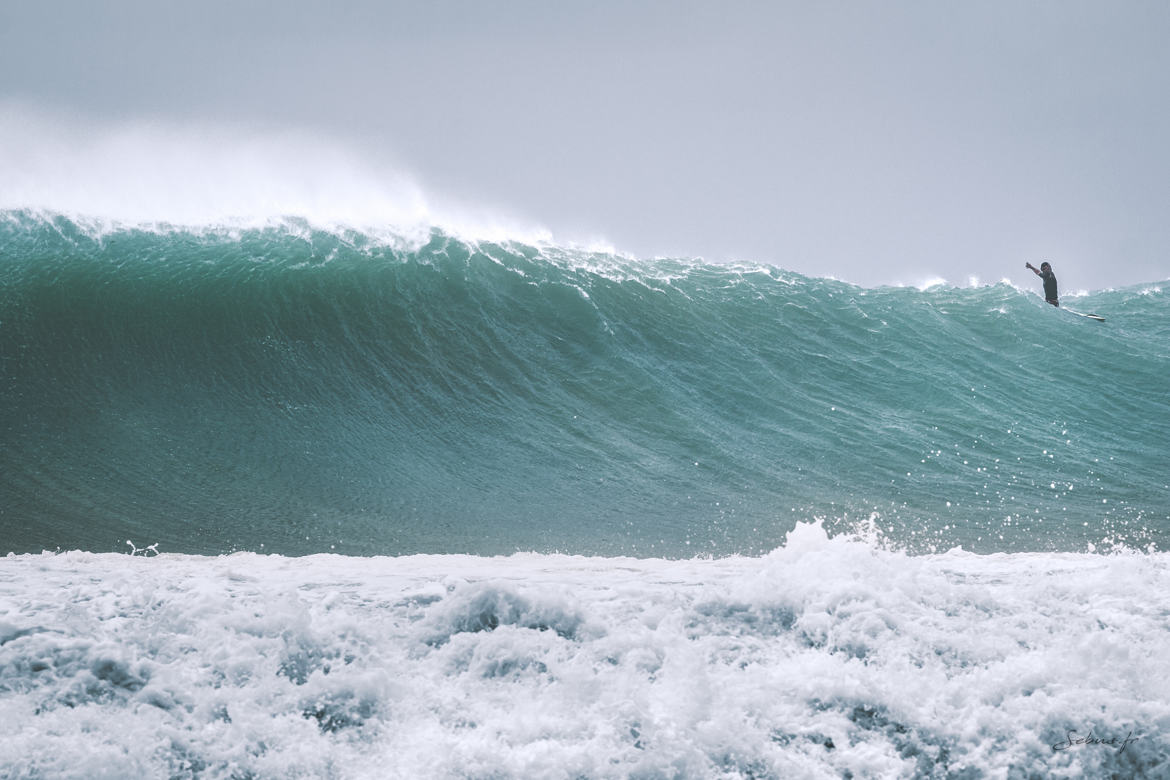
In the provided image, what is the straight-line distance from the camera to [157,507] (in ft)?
19.7

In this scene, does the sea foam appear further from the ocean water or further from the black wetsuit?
the black wetsuit

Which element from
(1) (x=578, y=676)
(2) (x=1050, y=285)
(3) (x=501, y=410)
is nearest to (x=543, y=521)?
(3) (x=501, y=410)

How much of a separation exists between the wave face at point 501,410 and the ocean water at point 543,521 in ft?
0.21

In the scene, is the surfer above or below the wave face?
above

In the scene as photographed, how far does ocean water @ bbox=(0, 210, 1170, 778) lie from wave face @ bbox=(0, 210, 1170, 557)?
64mm

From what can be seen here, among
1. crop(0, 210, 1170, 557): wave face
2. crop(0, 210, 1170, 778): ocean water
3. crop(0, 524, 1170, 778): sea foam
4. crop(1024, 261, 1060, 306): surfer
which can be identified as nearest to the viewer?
crop(0, 524, 1170, 778): sea foam

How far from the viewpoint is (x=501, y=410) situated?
31.7ft

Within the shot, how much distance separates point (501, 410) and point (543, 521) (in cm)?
311

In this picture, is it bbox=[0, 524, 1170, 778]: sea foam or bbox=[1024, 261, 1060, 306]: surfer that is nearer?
bbox=[0, 524, 1170, 778]: sea foam

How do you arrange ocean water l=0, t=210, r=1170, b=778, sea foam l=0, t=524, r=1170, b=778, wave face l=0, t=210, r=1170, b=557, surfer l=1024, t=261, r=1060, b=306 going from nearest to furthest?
sea foam l=0, t=524, r=1170, b=778, ocean water l=0, t=210, r=1170, b=778, wave face l=0, t=210, r=1170, b=557, surfer l=1024, t=261, r=1060, b=306

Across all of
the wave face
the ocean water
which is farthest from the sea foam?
the wave face

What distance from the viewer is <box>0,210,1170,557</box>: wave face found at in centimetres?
651

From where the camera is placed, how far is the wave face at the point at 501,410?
6.51m

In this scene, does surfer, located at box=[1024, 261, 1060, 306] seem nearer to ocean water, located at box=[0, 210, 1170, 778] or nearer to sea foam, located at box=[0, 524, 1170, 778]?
ocean water, located at box=[0, 210, 1170, 778]
